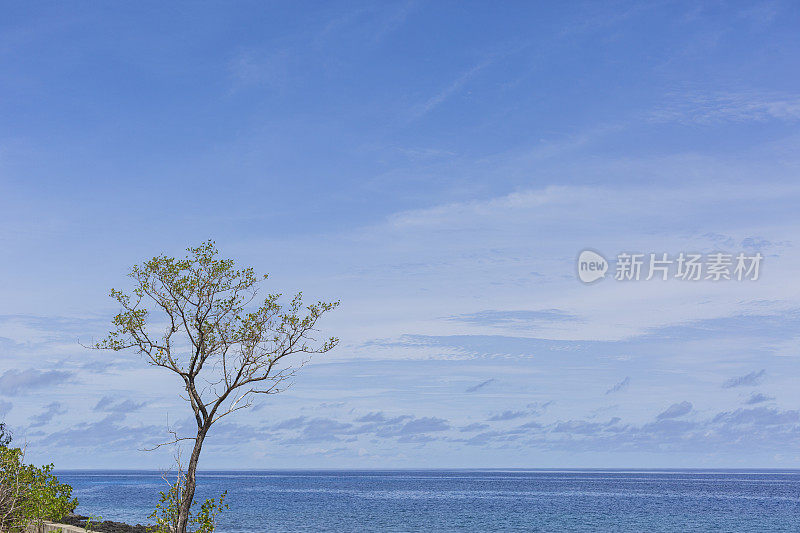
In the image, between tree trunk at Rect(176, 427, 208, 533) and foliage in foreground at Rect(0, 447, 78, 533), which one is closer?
tree trunk at Rect(176, 427, 208, 533)

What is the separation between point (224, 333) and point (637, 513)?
69552mm

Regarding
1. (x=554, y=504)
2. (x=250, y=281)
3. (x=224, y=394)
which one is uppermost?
(x=250, y=281)

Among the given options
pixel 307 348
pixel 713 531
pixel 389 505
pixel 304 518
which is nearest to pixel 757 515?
pixel 713 531

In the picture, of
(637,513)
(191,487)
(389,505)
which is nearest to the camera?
(191,487)

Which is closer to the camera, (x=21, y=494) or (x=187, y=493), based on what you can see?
(x=187, y=493)

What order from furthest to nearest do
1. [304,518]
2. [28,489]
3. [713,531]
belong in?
1. [304,518]
2. [713,531]
3. [28,489]

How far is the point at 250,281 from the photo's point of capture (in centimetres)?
1894

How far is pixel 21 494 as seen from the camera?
21.1 metres

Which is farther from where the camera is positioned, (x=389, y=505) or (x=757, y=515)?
(x=389, y=505)

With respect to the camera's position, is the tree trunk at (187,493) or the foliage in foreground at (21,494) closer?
the tree trunk at (187,493)

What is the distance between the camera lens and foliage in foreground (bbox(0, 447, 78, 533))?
21109 mm

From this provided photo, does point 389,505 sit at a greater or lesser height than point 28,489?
lesser

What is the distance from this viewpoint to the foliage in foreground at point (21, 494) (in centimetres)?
2111

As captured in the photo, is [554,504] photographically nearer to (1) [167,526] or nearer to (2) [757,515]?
(2) [757,515]
